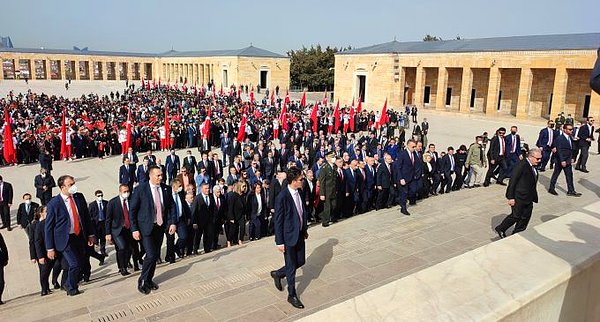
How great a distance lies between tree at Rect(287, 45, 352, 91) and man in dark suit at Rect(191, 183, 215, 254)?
4989 cm

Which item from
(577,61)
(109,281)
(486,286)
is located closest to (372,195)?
(109,281)

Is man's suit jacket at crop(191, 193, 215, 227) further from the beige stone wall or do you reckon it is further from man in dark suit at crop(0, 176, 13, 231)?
the beige stone wall

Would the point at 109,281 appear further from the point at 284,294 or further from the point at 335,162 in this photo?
the point at 335,162

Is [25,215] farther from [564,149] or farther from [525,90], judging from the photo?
[525,90]

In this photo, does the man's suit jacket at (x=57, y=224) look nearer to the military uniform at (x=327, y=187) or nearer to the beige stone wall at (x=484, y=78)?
the military uniform at (x=327, y=187)

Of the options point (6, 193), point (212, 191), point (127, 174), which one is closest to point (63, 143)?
point (127, 174)

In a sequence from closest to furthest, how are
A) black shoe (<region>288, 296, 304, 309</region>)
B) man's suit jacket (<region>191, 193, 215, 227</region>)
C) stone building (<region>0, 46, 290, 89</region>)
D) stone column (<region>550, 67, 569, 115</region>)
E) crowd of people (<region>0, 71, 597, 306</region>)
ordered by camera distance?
black shoe (<region>288, 296, 304, 309</region>) → crowd of people (<region>0, 71, 597, 306</region>) → man's suit jacket (<region>191, 193, 215, 227</region>) → stone column (<region>550, 67, 569, 115</region>) → stone building (<region>0, 46, 290, 89</region>)

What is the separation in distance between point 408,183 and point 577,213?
228 inches

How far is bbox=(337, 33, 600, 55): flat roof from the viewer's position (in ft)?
98.0

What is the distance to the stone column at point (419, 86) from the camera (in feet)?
127

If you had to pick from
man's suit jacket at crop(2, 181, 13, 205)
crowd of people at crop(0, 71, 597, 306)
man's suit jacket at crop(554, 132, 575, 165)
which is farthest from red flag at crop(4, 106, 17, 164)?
man's suit jacket at crop(554, 132, 575, 165)

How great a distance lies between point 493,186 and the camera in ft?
38.2

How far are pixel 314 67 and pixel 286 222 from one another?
54.5 m

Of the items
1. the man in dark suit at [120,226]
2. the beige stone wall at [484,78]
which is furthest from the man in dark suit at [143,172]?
the beige stone wall at [484,78]
